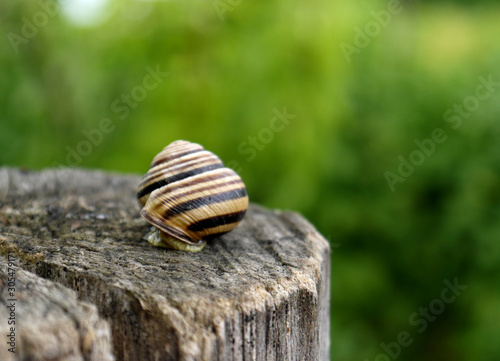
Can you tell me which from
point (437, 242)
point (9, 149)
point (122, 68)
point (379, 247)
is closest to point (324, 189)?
point (379, 247)

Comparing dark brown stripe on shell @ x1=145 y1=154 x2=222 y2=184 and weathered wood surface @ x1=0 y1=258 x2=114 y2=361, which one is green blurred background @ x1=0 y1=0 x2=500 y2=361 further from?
weathered wood surface @ x1=0 y1=258 x2=114 y2=361

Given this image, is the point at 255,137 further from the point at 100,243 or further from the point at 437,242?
the point at 100,243

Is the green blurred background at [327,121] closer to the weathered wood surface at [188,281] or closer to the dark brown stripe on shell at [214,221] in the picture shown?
the weathered wood surface at [188,281]

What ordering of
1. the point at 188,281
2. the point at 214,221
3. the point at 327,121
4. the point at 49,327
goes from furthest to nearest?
the point at 327,121 < the point at 214,221 < the point at 188,281 < the point at 49,327

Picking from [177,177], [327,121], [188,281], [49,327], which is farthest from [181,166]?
[327,121]

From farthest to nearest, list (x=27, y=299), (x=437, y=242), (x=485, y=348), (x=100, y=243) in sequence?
(x=437, y=242)
(x=485, y=348)
(x=100, y=243)
(x=27, y=299)

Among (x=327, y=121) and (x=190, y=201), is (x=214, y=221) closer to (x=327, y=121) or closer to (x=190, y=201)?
(x=190, y=201)

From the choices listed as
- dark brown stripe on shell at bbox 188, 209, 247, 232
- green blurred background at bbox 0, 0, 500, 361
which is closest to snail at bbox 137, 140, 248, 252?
dark brown stripe on shell at bbox 188, 209, 247, 232
